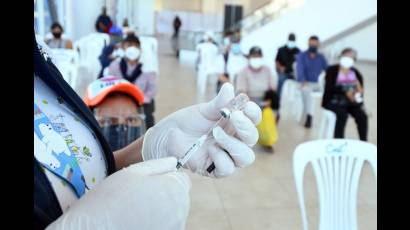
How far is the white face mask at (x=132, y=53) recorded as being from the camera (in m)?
2.88

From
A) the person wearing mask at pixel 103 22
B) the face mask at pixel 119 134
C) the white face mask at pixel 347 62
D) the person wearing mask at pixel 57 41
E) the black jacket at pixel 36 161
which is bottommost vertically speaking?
the face mask at pixel 119 134

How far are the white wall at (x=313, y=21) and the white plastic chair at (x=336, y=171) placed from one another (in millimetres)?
3778

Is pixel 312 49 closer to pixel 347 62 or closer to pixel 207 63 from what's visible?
pixel 347 62

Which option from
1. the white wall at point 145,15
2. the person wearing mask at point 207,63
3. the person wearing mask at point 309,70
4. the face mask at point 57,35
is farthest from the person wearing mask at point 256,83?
the white wall at point 145,15

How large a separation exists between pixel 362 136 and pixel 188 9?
44.1ft

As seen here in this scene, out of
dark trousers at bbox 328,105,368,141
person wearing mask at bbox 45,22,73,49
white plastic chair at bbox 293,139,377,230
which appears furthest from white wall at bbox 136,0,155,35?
white plastic chair at bbox 293,139,377,230

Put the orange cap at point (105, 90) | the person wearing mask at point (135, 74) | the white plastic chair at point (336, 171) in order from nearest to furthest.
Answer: the white plastic chair at point (336, 171)
the orange cap at point (105, 90)
the person wearing mask at point (135, 74)

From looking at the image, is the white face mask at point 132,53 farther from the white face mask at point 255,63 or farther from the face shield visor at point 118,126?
the face shield visor at point 118,126

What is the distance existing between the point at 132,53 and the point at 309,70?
6.68 feet

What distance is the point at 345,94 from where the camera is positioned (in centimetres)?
311

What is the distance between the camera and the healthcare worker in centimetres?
47

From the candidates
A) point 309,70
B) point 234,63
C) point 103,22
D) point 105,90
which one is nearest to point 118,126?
point 105,90

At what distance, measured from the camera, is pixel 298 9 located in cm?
639
